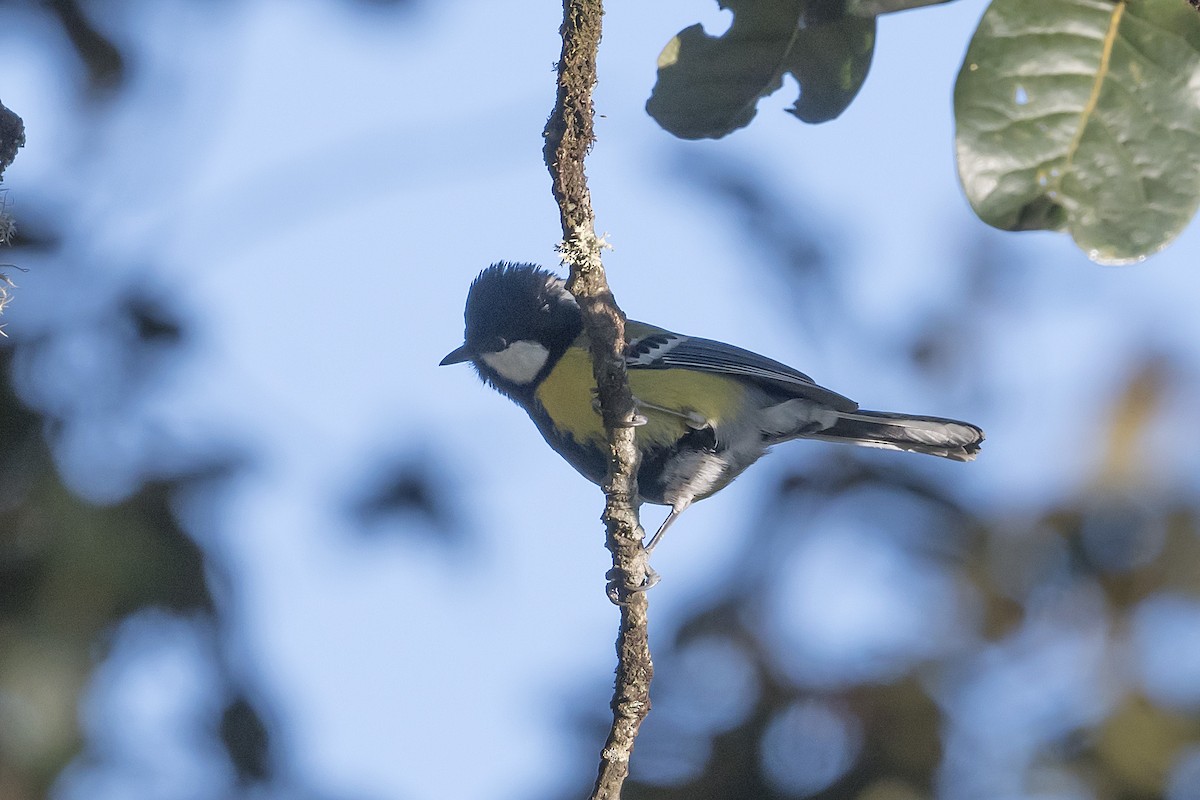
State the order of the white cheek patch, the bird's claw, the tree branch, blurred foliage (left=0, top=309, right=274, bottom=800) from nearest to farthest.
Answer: the tree branch < the bird's claw < blurred foliage (left=0, top=309, right=274, bottom=800) < the white cheek patch

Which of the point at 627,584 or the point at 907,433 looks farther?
the point at 907,433

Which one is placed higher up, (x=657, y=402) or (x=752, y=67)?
(x=657, y=402)

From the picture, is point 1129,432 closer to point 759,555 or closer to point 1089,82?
point 759,555

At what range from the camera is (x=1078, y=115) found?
1.59 metres

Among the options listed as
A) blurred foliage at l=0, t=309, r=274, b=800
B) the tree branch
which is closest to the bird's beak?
blurred foliage at l=0, t=309, r=274, b=800

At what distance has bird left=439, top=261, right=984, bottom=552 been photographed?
3.75 metres

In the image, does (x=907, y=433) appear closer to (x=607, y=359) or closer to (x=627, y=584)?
(x=627, y=584)

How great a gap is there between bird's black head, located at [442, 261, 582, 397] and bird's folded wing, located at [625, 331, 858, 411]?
1.34 ft

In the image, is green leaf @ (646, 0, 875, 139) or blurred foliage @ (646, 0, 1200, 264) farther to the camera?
green leaf @ (646, 0, 875, 139)

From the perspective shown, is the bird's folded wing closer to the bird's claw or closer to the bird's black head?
the bird's black head

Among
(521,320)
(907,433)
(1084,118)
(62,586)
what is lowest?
(62,586)

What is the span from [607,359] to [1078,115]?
969 mm

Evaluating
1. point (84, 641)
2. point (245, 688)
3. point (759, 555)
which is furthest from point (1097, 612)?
point (84, 641)

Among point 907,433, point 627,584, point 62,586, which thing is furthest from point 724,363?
point 62,586
